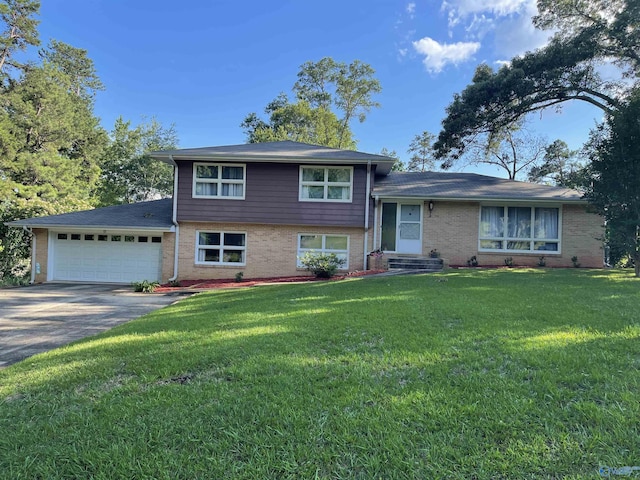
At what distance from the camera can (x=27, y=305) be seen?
923 cm

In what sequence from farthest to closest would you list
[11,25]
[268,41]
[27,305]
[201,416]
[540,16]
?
[11,25]
[268,41]
[540,16]
[27,305]
[201,416]

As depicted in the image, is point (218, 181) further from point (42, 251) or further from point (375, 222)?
point (42, 251)

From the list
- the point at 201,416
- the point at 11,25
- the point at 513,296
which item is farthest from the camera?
the point at 11,25

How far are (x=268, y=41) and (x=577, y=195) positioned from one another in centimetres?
1963

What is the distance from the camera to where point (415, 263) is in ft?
44.8

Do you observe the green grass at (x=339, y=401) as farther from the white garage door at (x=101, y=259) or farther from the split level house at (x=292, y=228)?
the white garage door at (x=101, y=259)

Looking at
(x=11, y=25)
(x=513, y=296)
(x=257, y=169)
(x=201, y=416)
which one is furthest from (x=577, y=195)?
(x=11, y=25)

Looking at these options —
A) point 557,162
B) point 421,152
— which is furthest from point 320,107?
point 557,162

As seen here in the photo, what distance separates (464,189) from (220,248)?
1042cm

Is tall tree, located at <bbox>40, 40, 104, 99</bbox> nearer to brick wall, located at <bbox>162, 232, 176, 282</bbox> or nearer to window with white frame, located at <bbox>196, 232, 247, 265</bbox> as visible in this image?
brick wall, located at <bbox>162, 232, 176, 282</bbox>

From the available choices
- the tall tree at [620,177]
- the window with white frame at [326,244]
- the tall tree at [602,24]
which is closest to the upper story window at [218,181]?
the window with white frame at [326,244]

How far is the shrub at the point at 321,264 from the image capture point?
507 inches

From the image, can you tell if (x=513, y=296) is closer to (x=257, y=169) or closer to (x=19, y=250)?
(x=257, y=169)

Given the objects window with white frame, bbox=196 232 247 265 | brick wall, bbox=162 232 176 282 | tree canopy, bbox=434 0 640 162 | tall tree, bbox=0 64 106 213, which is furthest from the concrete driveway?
tree canopy, bbox=434 0 640 162
